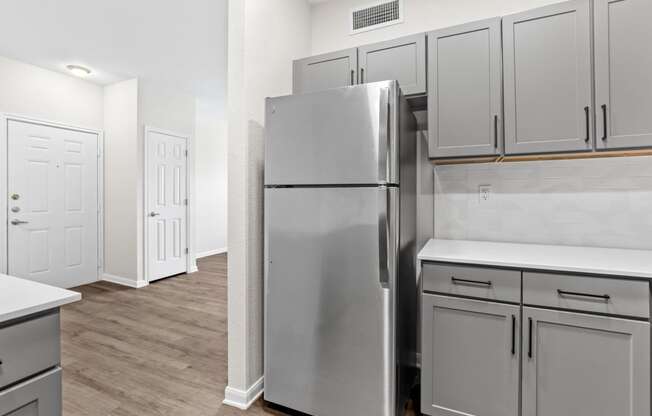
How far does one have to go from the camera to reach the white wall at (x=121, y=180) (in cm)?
433

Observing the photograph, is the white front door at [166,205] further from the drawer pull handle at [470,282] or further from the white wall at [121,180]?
the drawer pull handle at [470,282]

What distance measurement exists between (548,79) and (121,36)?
356 centimetres

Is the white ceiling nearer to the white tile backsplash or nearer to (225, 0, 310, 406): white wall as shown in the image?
(225, 0, 310, 406): white wall

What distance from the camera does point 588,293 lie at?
1.41 metres

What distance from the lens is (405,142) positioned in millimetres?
1775

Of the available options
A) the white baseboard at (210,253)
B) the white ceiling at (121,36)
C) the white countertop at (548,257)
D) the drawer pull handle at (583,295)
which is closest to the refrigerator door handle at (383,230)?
the white countertop at (548,257)

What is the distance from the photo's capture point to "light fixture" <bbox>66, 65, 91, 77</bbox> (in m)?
3.89

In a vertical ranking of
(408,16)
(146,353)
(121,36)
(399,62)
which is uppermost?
(121,36)

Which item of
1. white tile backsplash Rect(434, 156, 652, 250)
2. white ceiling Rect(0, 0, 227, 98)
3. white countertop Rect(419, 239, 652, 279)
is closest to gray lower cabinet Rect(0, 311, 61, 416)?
white countertop Rect(419, 239, 652, 279)

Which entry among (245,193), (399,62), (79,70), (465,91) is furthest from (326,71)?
(79,70)

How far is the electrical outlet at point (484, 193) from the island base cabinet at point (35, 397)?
2.25 metres

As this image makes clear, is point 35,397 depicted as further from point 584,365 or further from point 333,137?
point 584,365

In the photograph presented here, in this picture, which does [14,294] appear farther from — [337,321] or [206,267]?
[206,267]

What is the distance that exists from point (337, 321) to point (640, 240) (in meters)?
1.74
